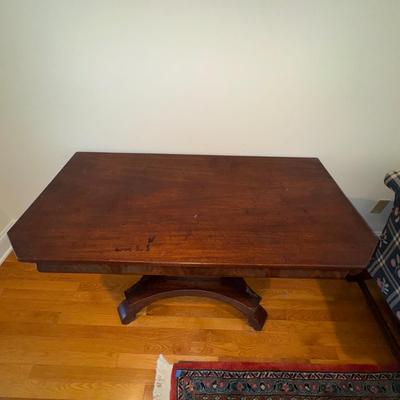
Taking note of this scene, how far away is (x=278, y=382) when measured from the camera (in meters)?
1.00

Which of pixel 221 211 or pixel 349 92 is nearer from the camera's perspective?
pixel 221 211

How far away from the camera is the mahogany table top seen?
0.72 m

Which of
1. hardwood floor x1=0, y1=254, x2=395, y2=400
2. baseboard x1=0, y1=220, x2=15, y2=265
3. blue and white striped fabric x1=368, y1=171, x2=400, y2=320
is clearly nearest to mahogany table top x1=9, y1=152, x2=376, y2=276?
blue and white striped fabric x1=368, y1=171, x2=400, y2=320

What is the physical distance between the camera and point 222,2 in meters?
0.88

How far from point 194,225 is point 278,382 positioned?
2.51 feet

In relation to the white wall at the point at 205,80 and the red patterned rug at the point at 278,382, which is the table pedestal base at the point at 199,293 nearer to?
the red patterned rug at the point at 278,382

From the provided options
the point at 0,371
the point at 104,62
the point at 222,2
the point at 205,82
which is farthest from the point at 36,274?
the point at 222,2

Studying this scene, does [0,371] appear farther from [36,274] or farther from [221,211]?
[221,211]

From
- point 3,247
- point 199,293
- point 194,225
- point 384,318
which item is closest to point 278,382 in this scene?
point 199,293

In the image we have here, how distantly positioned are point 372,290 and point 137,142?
57.6 inches

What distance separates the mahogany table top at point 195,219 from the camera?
720mm

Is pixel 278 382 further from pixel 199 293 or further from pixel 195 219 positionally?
pixel 195 219

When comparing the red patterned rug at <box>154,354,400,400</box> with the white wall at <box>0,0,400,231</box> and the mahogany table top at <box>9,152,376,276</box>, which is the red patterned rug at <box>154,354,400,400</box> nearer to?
the mahogany table top at <box>9,152,376,276</box>

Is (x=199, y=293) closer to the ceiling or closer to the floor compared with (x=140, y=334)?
closer to the ceiling
